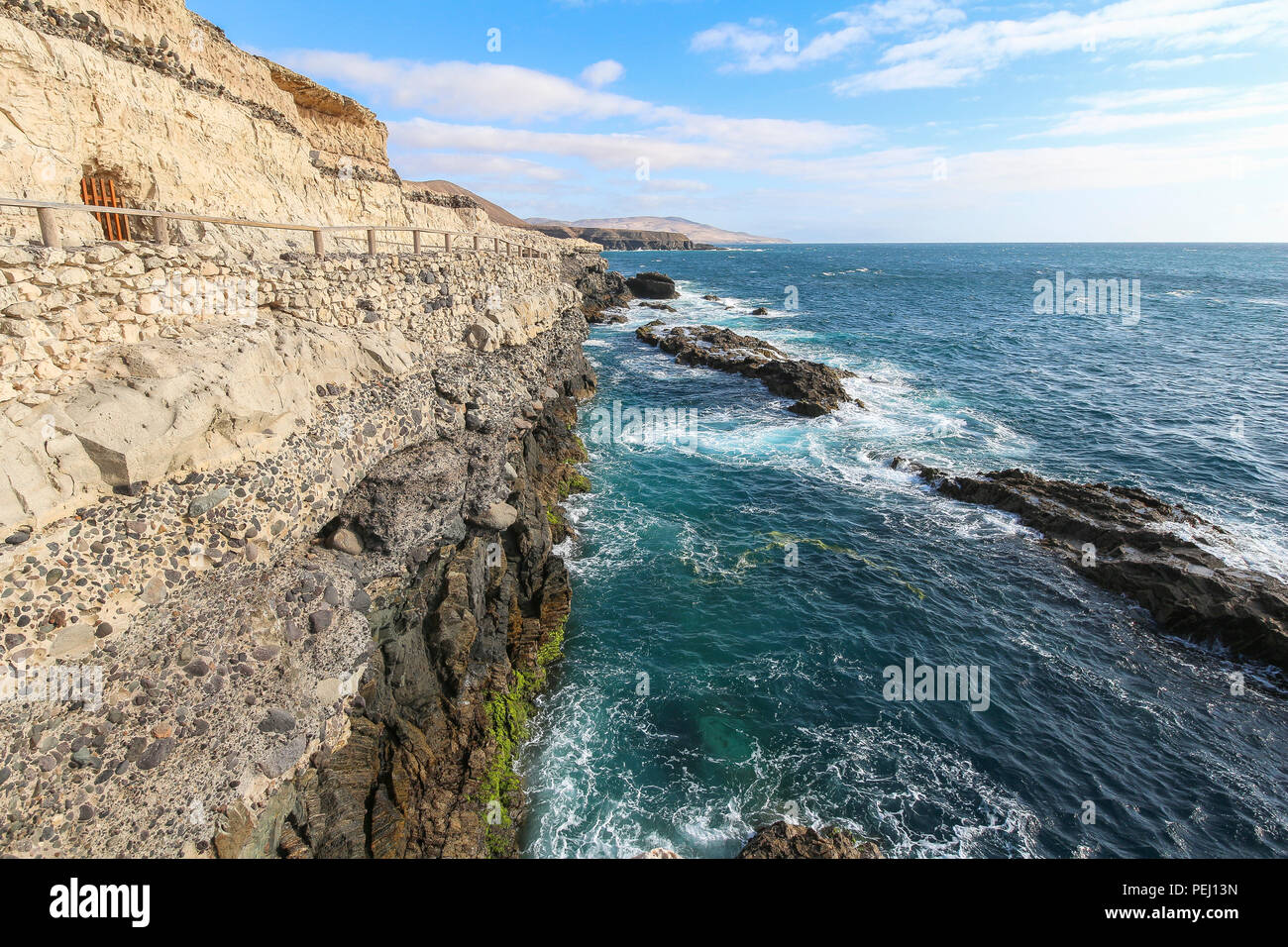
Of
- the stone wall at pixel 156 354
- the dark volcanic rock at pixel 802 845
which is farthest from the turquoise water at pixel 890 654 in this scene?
the stone wall at pixel 156 354

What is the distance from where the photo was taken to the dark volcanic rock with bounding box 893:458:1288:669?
14.1m

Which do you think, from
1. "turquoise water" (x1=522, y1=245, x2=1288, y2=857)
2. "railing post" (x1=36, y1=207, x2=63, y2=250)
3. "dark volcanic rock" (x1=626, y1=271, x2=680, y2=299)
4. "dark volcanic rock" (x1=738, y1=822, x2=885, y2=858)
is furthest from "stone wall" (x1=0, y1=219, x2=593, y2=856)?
"dark volcanic rock" (x1=626, y1=271, x2=680, y2=299)

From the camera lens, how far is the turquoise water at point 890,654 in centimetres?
1034

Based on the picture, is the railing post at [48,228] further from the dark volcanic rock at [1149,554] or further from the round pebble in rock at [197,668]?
the dark volcanic rock at [1149,554]

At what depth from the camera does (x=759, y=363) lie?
37.7 m

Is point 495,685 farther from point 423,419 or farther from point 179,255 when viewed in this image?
point 179,255

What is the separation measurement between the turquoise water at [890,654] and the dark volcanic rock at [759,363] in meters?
1.50

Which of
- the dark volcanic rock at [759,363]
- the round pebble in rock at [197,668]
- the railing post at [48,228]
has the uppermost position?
the railing post at [48,228]

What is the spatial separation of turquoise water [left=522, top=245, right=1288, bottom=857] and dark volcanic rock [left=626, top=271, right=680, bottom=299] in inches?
1790

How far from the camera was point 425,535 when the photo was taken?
12.6 metres

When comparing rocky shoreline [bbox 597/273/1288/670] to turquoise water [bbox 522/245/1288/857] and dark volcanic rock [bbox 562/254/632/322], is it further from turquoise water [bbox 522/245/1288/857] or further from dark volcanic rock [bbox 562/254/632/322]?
dark volcanic rock [bbox 562/254/632/322]

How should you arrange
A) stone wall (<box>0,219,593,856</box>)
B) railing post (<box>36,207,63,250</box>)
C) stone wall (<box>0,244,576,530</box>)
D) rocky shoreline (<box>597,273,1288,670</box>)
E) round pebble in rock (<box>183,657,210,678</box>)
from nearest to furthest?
stone wall (<box>0,219,593,856</box>) → stone wall (<box>0,244,576,530</box>) → round pebble in rock (<box>183,657,210,678</box>) → railing post (<box>36,207,63,250</box>) → rocky shoreline (<box>597,273,1288,670</box>)
